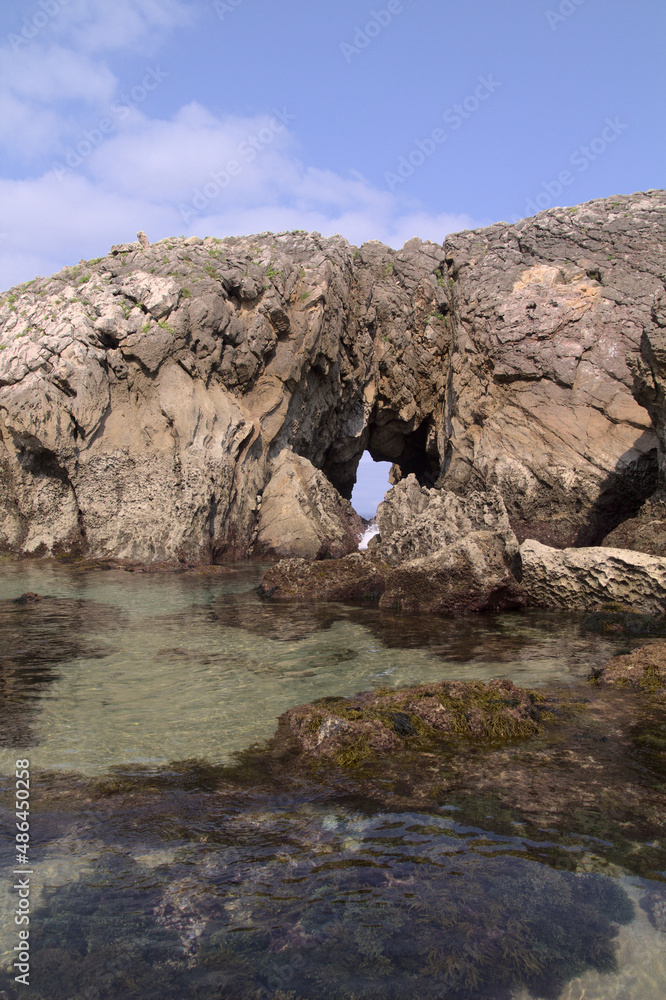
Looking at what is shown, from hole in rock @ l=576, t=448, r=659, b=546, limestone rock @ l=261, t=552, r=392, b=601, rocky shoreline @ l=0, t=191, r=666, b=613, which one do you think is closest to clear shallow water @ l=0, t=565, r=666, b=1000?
limestone rock @ l=261, t=552, r=392, b=601

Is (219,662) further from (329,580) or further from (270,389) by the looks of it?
(270,389)

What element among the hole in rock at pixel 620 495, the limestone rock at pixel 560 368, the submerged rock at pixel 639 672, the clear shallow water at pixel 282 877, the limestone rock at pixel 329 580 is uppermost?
the limestone rock at pixel 560 368

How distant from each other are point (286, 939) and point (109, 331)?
20923 mm

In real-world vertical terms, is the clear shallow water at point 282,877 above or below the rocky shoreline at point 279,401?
below

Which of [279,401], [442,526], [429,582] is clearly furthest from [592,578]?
[279,401]

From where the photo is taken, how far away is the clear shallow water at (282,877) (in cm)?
288

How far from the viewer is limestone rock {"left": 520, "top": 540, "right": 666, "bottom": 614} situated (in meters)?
11.8

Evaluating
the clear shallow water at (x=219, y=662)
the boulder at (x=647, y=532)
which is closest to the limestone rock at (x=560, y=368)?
the boulder at (x=647, y=532)

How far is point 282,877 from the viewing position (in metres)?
3.58

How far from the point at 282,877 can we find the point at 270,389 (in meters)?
22.2

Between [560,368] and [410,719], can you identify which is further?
[560,368]

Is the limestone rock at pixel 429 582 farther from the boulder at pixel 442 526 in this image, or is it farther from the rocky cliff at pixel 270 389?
the rocky cliff at pixel 270 389

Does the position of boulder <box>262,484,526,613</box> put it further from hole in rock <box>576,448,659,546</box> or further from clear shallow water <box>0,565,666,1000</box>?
clear shallow water <box>0,565,666,1000</box>

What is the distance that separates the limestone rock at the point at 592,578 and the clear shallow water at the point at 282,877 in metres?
6.87
